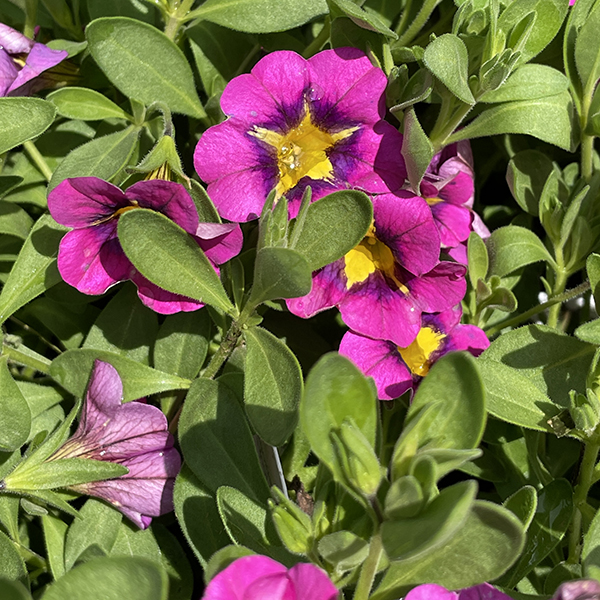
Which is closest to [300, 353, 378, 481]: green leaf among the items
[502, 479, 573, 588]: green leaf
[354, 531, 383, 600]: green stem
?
[354, 531, 383, 600]: green stem

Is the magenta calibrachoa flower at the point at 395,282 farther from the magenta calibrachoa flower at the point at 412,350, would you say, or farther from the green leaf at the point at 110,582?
the green leaf at the point at 110,582

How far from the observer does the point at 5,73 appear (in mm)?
1187

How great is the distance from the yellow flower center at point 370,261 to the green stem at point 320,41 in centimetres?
36

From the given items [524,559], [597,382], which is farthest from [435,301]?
[524,559]

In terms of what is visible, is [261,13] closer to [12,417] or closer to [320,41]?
[320,41]

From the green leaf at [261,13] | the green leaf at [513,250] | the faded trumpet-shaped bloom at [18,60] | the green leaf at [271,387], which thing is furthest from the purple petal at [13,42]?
the green leaf at [513,250]

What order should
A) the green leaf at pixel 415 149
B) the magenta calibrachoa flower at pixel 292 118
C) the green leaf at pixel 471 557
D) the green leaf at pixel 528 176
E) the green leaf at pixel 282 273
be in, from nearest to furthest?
the green leaf at pixel 471 557, the green leaf at pixel 282 273, the green leaf at pixel 415 149, the magenta calibrachoa flower at pixel 292 118, the green leaf at pixel 528 176

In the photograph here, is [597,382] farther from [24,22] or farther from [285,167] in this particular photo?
[24,22]

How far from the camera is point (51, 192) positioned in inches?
41.8

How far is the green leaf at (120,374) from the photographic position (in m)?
1.10

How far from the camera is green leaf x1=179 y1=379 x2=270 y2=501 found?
40.6 inches

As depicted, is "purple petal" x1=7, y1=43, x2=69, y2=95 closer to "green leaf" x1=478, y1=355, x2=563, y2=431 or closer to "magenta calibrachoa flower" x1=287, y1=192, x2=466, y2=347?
"magenta calibrachoa flower" x1=287, y1=192, x2=466, y2=347

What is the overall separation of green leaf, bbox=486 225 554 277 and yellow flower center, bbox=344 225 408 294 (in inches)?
7.9

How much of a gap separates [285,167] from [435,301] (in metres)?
0.32
